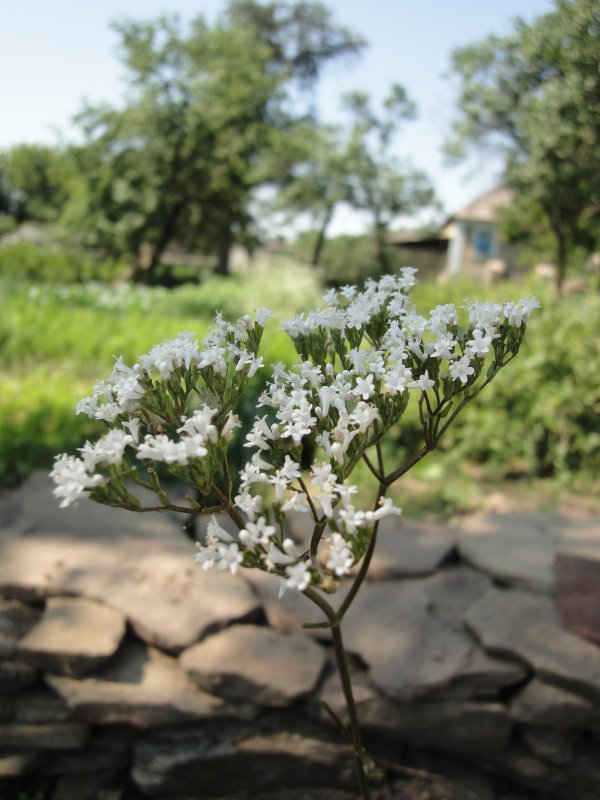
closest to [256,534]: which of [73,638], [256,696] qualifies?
[256,696]

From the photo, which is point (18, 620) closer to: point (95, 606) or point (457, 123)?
point (95, 606)

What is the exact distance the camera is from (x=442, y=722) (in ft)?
8.34

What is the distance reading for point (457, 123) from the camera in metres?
7.37

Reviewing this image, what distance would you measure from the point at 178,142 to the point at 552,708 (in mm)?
18643

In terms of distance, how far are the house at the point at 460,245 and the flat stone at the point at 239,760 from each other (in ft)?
58.7

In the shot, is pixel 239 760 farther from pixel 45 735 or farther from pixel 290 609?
pixel 45 735

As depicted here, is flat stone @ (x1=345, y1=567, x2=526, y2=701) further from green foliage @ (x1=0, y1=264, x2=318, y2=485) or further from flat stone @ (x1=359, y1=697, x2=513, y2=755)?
green foliage @ (x1=0, y1=264, x2=318, y2=485)

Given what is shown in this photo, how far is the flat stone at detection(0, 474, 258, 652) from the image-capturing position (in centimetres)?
270

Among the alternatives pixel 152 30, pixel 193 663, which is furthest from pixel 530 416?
pixel 152 30

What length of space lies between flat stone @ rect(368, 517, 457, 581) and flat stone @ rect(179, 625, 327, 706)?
2.11ft

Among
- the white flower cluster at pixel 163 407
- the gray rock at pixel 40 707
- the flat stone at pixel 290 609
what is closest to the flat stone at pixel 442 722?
the flat stone at pixel 290 609

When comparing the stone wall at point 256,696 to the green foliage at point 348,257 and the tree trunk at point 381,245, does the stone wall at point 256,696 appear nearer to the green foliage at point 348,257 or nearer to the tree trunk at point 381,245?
the tree trunk at point 381,245

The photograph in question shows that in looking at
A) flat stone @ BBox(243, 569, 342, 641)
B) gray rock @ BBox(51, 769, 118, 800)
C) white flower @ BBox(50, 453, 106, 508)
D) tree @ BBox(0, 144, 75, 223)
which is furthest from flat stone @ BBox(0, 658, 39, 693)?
tree @ BBox(0, 144, 75, 223)

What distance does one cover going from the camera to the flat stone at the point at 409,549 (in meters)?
3.21
